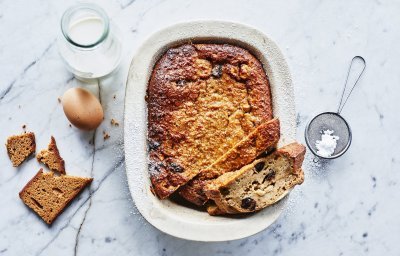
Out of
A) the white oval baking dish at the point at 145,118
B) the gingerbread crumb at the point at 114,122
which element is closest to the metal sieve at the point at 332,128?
the white oval baking dish at the point at 145,118

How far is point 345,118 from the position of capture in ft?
12.3

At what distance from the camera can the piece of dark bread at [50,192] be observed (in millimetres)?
3600

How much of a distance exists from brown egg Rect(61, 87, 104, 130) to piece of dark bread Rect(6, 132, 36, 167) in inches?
14.6

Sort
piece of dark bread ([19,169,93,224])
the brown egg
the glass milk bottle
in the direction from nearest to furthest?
the glass milk bottle
the brown egg
piece of dark bread ([19,169,93,224])

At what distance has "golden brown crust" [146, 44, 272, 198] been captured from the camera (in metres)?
3.35

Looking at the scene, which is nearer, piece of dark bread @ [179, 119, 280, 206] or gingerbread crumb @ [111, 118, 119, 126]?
piece of dark bread @ [179, 119, 280, 206]

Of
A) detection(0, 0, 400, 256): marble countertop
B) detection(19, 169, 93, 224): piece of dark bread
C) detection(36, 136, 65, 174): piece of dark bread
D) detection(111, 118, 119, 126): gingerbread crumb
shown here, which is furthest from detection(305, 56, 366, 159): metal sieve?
detection(36, 136, 65, 174): piece of dark bread

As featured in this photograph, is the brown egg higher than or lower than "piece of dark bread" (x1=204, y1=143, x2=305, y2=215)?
higher

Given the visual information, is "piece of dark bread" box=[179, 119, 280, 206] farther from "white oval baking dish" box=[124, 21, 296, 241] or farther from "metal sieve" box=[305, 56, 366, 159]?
"metal sieve" box=[305, 56, 366, 159]

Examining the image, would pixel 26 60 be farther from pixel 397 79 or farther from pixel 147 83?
pixel 397 79

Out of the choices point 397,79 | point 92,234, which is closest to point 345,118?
point 397,79

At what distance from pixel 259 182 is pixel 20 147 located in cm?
152

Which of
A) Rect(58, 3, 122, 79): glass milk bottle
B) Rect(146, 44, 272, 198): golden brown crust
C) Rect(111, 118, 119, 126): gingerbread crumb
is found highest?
Rect(58, 3, 122, 79): glass milk bottle

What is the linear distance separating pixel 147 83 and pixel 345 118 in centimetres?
133
